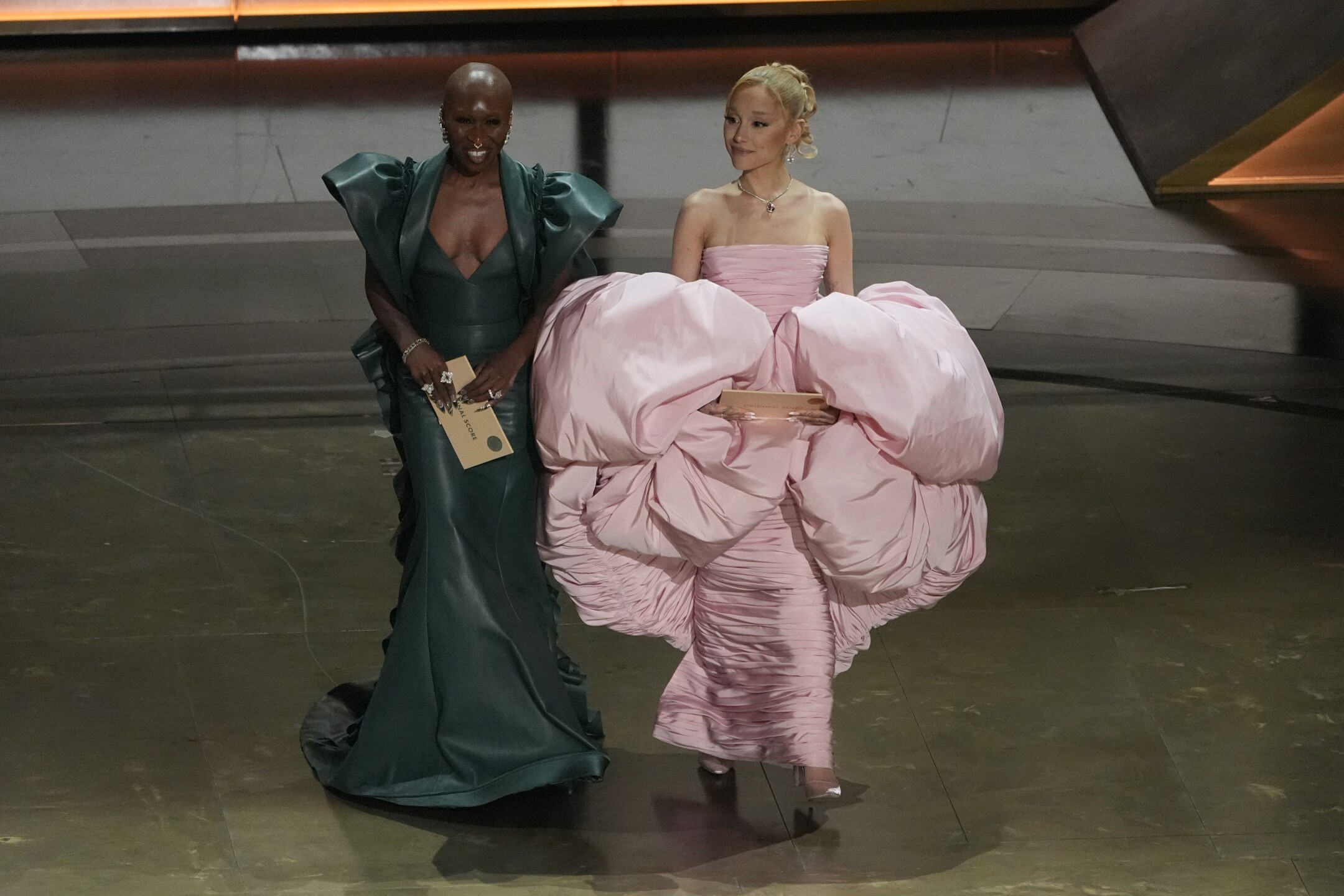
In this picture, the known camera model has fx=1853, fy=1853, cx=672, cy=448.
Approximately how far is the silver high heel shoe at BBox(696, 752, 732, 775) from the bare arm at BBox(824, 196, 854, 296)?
3.70 feet

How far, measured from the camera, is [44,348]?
7.04 metres

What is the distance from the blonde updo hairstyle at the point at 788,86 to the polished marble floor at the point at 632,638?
60.2 inches

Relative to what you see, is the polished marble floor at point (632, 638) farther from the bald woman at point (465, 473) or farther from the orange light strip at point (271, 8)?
the orange light strip at point (271, 8)

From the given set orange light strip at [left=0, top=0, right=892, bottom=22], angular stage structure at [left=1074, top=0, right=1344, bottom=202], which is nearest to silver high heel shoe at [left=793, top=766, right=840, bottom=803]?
angular stage structure at [left=1074, top=0, right=1344, bottom=202]

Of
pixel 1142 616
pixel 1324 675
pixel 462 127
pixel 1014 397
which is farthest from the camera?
pixel 1014 397

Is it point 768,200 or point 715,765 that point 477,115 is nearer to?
point 768,200

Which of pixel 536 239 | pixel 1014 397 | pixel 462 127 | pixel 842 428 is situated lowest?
pixel 1014 397

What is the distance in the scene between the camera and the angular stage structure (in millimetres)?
A: 9086

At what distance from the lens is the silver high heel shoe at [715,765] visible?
4.35m

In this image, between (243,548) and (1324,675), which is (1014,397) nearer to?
(1324,675)

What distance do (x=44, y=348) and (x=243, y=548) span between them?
2.05 meters

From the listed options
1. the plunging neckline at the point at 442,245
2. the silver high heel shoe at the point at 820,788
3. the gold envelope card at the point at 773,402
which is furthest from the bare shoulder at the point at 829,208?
the silver high heel shoe at the point at 820,788

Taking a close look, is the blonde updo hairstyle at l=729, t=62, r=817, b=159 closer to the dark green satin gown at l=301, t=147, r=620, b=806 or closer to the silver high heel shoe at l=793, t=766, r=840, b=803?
the dark green satin gown at l=301, t=147, r=620, b=806

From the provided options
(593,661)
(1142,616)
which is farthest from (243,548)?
(1142,616)
